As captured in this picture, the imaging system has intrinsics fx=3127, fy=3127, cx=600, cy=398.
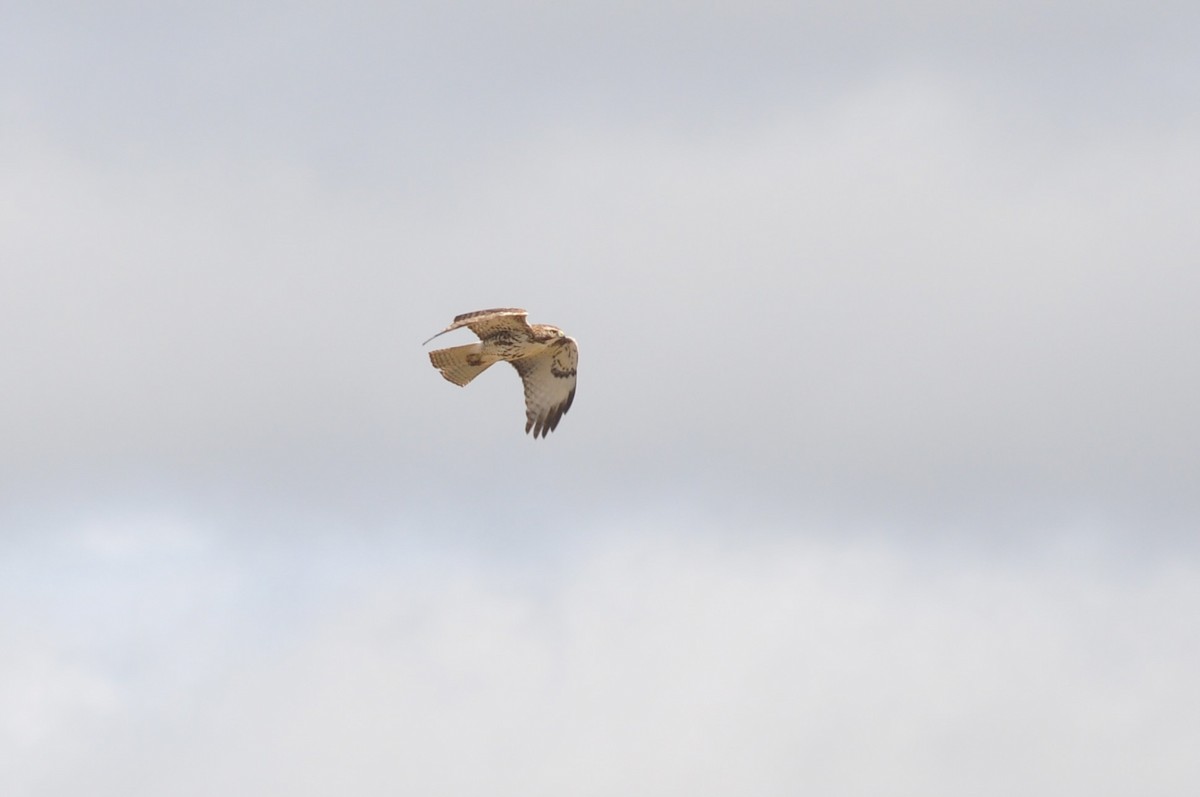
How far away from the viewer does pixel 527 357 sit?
41.8 metres

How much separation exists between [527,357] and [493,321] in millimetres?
1760

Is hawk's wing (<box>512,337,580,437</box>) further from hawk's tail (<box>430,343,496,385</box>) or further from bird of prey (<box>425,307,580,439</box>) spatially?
A: hawk's tail (<box>430,343,496,385</box>)

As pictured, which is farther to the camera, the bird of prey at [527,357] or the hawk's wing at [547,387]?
the hawk's wing at [547,387]

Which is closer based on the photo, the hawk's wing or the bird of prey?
the bird of prey

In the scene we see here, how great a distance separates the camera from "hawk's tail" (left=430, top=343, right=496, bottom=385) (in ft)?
134

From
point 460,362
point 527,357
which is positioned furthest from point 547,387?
point 460,362

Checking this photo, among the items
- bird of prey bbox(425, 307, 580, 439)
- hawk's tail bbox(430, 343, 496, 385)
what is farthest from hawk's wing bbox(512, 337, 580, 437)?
hawk's tail bbox(430, 343, 496, 385)

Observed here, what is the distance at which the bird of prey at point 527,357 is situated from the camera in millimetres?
40344

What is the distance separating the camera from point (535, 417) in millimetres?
42656

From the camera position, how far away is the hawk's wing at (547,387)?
42250mm

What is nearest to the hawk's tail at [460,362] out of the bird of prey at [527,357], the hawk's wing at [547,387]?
the bird of prey at [527,357]

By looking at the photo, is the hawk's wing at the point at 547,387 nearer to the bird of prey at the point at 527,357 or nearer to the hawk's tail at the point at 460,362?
the bird of prey at the point at 527,357

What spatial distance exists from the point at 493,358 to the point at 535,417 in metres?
1.82

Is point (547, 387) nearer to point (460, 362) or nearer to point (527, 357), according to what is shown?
point (527, 357)
